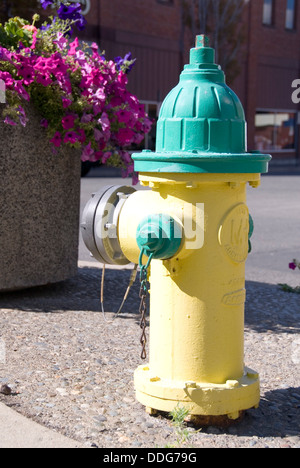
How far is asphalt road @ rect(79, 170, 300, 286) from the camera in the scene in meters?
6.88

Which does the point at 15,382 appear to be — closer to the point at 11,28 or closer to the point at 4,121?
the point at 4,121

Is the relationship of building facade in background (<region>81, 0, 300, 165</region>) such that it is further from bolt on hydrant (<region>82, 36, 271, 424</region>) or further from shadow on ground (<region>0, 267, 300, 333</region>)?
bolt on hydrant (<region>82, 36, 271, 424</region>)

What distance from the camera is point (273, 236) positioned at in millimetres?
9281

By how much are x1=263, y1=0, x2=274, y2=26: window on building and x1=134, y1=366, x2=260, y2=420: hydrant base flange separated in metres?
31.4

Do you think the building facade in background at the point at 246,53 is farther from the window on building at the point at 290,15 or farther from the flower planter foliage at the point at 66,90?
the flower planter foliage at the point at 66,90

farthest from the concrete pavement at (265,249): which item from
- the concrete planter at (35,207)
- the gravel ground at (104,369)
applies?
the concrete planter at (35,207)

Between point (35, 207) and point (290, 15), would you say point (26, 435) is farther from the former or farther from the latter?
point (290, 15)

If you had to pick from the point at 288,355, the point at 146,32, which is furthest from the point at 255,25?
the point at 288,355

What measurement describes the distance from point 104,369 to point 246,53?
1149 inches

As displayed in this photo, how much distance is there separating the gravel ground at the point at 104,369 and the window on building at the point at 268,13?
29046 millimetres

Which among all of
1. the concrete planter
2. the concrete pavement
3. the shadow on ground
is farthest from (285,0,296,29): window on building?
the concrete planter

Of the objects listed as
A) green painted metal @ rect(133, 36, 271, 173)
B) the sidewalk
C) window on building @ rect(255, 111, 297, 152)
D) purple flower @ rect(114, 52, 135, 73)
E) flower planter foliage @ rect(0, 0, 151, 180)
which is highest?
window on building @ rect(255, 111, 297, 152)

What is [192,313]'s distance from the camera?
2.85 metres

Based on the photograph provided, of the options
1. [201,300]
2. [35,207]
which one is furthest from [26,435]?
[35,207]
